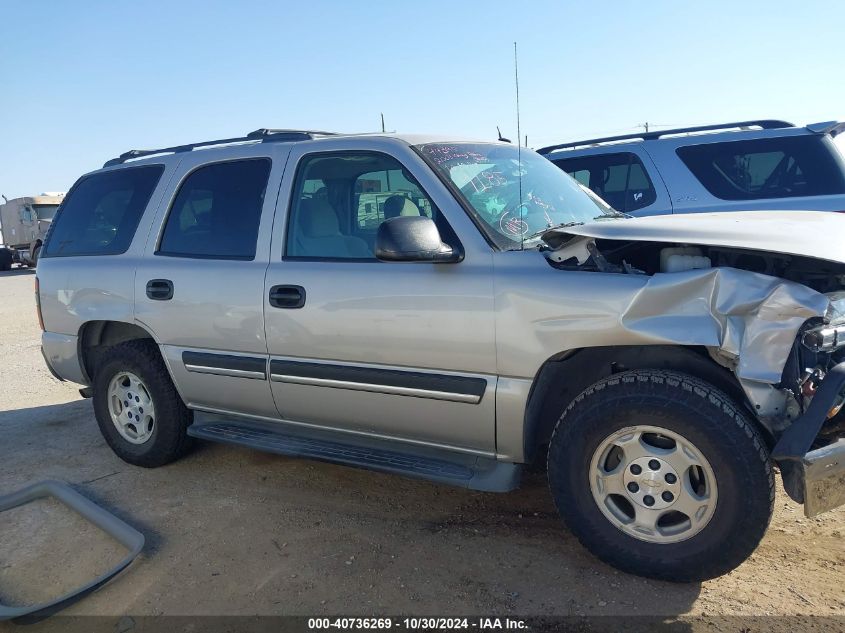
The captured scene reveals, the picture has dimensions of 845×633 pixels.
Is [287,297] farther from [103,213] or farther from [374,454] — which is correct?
[103,213]

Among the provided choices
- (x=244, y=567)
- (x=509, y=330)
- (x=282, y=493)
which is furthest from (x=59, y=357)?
(x=509, y=330)

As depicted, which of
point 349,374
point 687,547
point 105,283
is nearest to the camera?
point 687,547

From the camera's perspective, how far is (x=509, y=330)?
9.57ft

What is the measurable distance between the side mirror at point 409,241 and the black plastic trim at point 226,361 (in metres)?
1.10

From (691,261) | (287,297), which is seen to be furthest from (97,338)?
(691,261)

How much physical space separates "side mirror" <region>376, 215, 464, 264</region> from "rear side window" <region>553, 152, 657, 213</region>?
13.7 ft

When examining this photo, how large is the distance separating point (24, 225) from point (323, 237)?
84.0ft

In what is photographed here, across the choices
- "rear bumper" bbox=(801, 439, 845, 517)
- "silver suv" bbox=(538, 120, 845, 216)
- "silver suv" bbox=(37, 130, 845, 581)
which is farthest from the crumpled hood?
"silver suv" bbox=(538, 120, 845, 216)

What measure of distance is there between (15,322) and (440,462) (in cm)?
1029

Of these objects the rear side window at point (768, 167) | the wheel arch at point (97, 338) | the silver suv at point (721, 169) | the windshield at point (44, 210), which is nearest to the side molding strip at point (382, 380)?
the wheel arch at point (97, 338)

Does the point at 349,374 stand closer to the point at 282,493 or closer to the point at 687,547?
the point at 282,493

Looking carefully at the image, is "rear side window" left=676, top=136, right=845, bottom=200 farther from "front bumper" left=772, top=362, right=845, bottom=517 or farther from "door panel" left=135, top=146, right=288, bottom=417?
"door panel" left=135, top=146, right=288, bottom=417

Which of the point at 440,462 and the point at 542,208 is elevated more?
the point at 542,208

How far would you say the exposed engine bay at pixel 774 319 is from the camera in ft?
8.17
